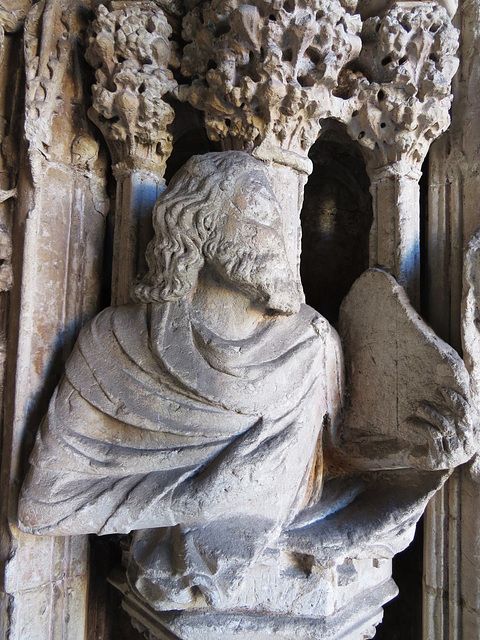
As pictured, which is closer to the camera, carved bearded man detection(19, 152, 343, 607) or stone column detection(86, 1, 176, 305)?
carved bearded man detection(19, 152, 343, 607)

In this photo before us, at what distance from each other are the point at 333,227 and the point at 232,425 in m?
1.62

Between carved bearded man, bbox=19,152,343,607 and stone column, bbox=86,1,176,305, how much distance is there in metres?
0.49

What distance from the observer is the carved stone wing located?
1.79m

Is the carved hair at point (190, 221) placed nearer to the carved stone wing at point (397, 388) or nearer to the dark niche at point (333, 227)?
the carved stone wing at point (397, 388)

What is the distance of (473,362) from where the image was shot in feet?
6.45

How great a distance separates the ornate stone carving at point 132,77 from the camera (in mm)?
2291

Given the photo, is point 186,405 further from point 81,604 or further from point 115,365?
point 81,604

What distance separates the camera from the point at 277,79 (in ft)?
6.88

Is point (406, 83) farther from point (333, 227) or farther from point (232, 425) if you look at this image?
point (232, 425)

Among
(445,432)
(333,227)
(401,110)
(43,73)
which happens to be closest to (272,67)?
(401,110)

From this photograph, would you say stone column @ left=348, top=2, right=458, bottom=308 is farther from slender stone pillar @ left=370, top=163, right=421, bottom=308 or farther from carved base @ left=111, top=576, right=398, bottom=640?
carved base @ left=111, top=576, right=398, bottom=640

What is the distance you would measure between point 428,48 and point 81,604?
2982 mm

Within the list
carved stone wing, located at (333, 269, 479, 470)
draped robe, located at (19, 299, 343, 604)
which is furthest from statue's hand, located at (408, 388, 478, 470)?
draped robe, located at (19, 299, 343, 604)

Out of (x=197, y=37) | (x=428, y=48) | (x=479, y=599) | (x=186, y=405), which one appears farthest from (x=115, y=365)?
(x=428, y=48)
